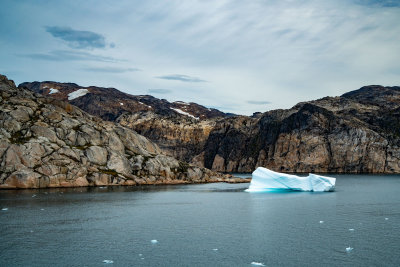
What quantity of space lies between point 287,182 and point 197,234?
5096 centimetres

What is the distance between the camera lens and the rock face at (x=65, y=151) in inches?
3049

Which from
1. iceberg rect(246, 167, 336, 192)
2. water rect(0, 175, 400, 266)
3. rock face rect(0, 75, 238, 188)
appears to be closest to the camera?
water rect(0, 175, 400, 266)

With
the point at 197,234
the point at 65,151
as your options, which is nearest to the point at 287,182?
the point at 65,151

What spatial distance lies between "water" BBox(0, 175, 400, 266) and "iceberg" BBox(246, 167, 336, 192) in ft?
71.5

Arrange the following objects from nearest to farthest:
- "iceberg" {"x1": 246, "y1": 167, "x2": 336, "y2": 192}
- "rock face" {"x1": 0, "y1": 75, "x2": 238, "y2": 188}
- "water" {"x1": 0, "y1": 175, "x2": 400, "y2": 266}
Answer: "water" {"x1": 0, "y1": 175, "x2": 400, "y2": 266}
"rock face" {"x1": 0, "y1": 75, "x2": 238, "y2": 188}
"iceberg" {"x1": 246, "y1": 167, "x2": 336, "y2": 192}

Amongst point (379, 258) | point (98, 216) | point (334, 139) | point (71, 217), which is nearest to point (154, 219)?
point (98, 216)

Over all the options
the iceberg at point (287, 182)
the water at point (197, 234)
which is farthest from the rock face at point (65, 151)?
the iceberg at point (287, 182)

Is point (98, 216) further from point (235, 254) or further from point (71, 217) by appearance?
point (235, 254)

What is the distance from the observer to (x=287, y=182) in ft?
270

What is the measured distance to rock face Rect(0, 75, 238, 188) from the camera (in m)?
77.4

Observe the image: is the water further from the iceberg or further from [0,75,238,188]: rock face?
[0,75,238,188]: rock face

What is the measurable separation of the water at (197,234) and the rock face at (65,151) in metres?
22.1

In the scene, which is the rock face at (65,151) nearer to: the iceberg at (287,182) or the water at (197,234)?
the water at (197,234)

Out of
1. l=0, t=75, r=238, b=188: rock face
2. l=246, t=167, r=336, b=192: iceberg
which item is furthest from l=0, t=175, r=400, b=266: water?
l=0, t=75, r=238, b=188: rock face
